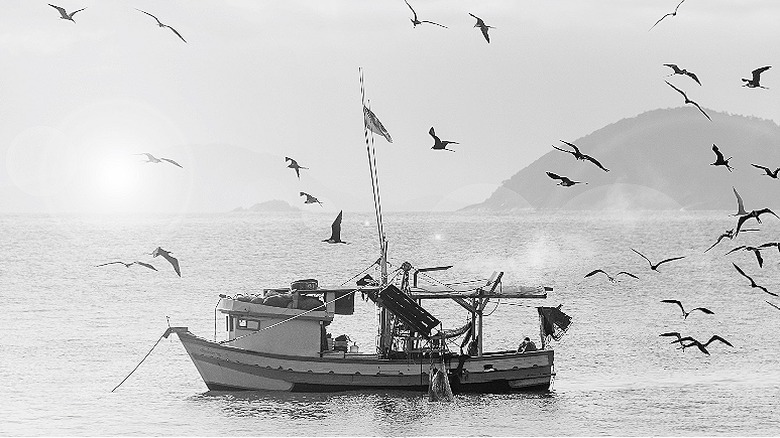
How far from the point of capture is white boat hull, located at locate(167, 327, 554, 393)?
50.0m

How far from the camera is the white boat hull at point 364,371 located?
164 feet

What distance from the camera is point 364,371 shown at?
164ft

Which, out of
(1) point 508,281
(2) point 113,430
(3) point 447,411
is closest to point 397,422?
(3) point 447,411

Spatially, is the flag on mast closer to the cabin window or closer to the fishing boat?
the fishing boat

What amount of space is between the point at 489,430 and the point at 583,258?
5003 inches

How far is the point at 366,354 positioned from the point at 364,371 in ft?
2.18

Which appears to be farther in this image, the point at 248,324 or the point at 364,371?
the point at 248,324

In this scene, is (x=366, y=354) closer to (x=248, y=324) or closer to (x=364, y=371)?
(x=364, y=371)

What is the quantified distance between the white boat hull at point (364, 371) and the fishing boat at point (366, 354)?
0.04m

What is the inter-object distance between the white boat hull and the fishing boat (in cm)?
4

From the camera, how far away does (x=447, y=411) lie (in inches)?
1887

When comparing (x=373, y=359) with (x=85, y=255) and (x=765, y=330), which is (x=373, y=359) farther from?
(x=85, y=255)

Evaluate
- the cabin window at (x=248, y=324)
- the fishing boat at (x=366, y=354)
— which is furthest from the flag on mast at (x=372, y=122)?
the cabin window at (x=248, y=324)

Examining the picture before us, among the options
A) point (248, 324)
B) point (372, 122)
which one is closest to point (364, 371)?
point (248, 324)
